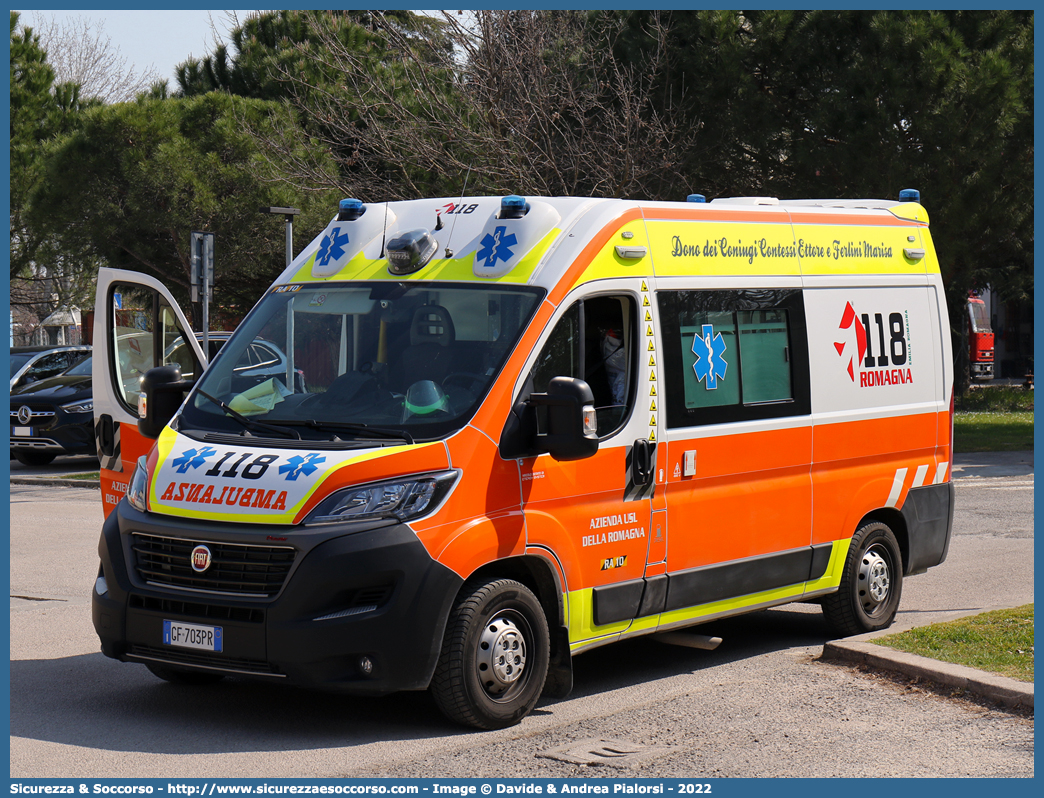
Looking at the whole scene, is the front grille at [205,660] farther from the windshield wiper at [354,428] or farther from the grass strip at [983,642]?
the grass strip at [983,642]

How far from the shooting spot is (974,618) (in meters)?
8.37

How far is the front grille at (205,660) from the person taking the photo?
599 centimetres

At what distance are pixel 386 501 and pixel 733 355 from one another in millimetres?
2565

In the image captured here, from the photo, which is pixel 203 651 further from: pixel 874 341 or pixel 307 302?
pixel 874 341

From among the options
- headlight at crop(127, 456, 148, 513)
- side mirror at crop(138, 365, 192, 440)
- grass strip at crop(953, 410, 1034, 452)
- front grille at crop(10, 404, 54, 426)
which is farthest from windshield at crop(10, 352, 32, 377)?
headlight at crop(127, 456, 148, 513)

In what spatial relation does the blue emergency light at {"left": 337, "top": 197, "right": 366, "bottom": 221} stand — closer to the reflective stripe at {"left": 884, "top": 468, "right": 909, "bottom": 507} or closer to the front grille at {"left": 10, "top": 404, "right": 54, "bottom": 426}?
the reflective stripe at {"left": 884, "top": 468, "right": 909, "bottom": 507}

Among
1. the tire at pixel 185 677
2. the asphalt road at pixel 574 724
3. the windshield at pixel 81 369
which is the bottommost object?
the asphalt road at pixel 574 724

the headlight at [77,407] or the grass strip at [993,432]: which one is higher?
the headlight at [77,407]

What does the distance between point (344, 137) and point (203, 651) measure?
16419mm

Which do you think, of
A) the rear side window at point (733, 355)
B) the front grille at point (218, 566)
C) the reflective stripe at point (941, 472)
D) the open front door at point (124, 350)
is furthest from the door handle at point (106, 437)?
the reflective stripe at point (941, 472)

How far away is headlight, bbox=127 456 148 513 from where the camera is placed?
6.45m

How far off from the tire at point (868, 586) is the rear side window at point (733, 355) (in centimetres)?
113

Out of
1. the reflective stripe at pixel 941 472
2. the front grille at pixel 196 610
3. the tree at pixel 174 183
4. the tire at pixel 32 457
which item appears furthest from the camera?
the tree at pixel 174 183

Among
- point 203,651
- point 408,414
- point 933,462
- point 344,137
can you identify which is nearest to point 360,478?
point 408,414
